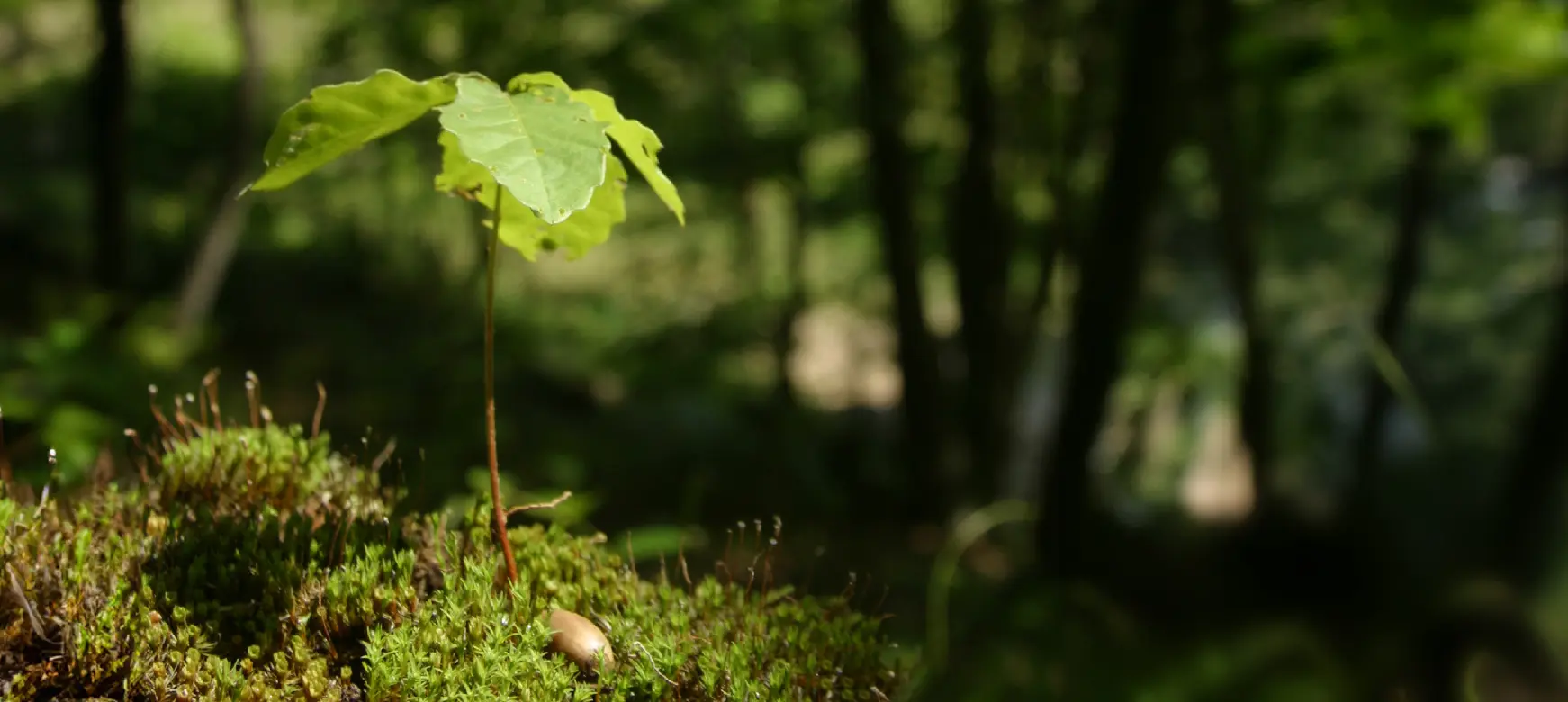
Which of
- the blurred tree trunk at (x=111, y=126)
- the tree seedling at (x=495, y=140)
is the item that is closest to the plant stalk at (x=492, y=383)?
the tree seedling at (x=495, y=140)

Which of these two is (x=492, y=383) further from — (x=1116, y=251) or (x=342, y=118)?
(x=1116, y=251)

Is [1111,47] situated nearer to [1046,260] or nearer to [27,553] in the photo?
[1046,260]

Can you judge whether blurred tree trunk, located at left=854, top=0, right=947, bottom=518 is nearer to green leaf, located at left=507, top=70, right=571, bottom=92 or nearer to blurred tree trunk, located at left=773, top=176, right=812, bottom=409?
blurred tree trunk, located at left=773, top=176, right=812, bottom=409

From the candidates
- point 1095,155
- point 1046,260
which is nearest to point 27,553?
point 1046,260

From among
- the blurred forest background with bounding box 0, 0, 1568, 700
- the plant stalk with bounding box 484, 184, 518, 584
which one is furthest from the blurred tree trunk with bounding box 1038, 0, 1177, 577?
the plant stalk with bounding box 484, 184, 518, 584

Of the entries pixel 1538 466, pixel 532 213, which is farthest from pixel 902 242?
pixel 532 213

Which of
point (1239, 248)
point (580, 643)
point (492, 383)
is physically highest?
point (492, 383)
